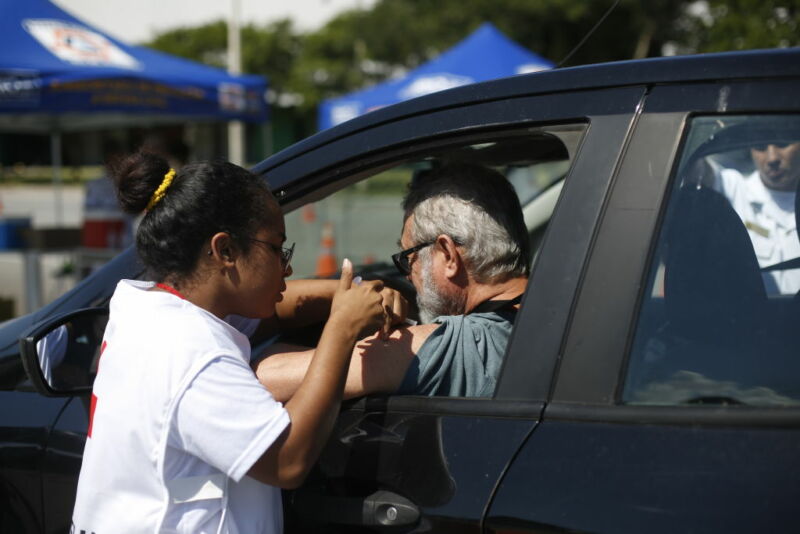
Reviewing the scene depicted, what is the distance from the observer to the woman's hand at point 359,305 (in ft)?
5.00

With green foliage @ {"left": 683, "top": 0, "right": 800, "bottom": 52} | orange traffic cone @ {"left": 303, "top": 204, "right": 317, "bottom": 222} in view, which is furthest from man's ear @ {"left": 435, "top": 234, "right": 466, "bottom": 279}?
orange traffic cone @ {"left": 303, "top": 204, "right": 317, "bottom": 222}

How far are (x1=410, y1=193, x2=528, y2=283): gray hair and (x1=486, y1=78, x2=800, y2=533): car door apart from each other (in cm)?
54

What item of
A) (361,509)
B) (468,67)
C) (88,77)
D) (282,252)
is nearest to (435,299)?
(282,252)

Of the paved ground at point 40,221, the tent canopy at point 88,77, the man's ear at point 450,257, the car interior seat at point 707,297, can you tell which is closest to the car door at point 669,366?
the car interior seat at point 707,297

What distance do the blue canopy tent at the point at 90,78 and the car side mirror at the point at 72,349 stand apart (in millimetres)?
5502

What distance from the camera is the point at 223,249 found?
1.55 m

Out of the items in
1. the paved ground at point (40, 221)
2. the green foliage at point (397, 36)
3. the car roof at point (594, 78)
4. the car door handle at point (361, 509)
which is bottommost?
the paved ground at point (40, 221)

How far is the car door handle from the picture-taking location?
Result: 1495 mm

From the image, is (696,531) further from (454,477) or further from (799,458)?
(454,477)

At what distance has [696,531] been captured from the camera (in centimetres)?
123

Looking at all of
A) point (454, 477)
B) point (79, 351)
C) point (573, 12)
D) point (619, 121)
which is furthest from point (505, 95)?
point (573, 12)

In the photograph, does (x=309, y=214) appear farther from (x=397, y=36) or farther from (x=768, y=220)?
(x=397, y=36)

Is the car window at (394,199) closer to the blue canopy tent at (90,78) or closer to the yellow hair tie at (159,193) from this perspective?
the yellow hair tie at (159,193)

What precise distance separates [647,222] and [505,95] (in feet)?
1.29
